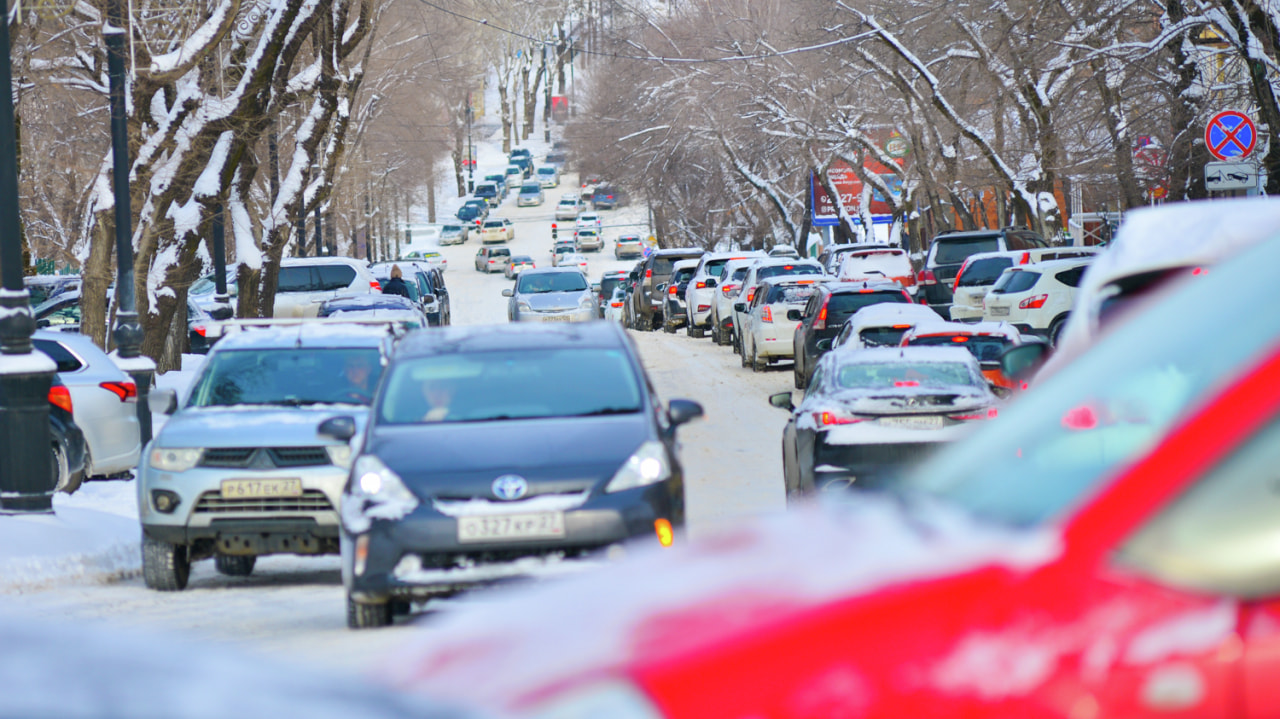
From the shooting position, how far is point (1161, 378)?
2.71m

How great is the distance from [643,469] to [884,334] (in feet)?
34.6

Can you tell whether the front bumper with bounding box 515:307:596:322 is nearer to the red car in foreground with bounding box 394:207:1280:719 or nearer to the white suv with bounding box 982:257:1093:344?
the white suv with bounding box 982:257:1093:344

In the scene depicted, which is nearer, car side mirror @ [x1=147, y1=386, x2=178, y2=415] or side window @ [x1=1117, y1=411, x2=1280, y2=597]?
side window @ [x1=1117, y1=411, x2=1280, y2=597]

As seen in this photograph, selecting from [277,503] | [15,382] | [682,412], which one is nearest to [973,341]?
[682,412]

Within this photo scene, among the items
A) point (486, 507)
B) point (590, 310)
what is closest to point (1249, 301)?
point (486, 507)

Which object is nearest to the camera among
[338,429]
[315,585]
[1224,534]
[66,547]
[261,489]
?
[1224,534]

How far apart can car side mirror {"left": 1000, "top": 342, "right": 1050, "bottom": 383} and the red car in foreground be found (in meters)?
4.82

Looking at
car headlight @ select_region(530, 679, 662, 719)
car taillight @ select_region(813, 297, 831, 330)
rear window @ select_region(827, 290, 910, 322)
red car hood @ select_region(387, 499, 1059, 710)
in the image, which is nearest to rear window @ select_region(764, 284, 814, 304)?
rear window @ select_region(827, 290, 910, 322)

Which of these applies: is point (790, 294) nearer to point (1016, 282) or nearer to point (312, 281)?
point (1016, 282)

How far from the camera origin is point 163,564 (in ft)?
32.8

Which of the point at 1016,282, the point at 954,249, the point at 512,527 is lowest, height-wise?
the point at 512,527

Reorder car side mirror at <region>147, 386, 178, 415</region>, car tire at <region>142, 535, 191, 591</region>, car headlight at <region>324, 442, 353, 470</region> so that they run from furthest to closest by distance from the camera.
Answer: car side mirror at <region>147, 386, 178, 415</region> < car tire at <region>142, 535, 191, 591</region> < car headlight at <region>324, 442, 353, 470</region>

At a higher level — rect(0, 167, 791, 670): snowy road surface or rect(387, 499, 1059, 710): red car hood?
rect(387, 499, 1059, 710): red car hood

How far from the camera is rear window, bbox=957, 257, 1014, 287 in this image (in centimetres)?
2988
